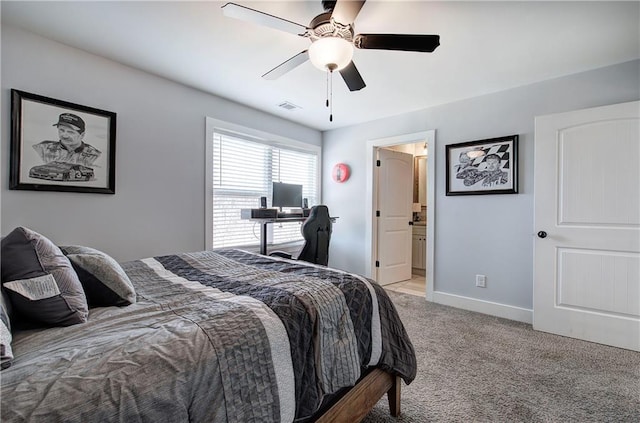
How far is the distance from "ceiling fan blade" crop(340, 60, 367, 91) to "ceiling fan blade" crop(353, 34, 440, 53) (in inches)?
9.4

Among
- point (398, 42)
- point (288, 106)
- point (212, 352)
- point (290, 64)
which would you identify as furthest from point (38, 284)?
point (288, 106)

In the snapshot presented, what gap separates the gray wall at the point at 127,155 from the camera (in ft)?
6.88

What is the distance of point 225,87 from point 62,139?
149 cm

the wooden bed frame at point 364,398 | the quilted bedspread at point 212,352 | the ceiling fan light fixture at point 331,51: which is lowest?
the wooden bed frame at point 364,398

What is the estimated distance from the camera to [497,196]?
3127 millimetres

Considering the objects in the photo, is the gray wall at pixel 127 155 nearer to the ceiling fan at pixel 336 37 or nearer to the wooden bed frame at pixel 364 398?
the ceiling fan at pixel 336 37

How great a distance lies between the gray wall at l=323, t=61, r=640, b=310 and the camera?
2654 mm

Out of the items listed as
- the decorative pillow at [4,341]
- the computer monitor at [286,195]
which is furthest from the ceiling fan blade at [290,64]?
the decorative pillow at [4,341]

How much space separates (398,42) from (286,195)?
7.61 ft

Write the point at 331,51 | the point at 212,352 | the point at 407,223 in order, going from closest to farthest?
the point at 212,352 < the point at 331,51 < the point at 407,223

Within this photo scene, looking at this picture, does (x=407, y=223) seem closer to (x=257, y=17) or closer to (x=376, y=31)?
(x=376, y=31)

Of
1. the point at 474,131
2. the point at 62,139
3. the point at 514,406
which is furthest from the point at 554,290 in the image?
the point at 62,139

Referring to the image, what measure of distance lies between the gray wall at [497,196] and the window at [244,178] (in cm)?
144

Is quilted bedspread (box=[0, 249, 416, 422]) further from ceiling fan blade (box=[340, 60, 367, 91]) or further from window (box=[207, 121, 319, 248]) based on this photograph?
window (box=[207, 121, 319, 248])
